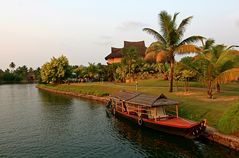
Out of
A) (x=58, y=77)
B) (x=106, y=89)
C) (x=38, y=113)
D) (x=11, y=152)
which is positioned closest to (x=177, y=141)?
(x=11, y=152)

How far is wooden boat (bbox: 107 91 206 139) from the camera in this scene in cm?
2596

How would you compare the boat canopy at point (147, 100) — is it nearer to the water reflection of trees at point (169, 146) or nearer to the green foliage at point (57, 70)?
the water reflection of trees at point (169, 146)

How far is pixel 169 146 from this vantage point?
24.9m

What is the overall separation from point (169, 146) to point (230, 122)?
19.1 ft

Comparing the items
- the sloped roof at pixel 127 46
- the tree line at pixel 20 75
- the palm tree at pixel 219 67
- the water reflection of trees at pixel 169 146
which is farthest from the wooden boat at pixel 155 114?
the tree line at pixel 20 75

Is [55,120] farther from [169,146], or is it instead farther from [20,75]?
[20,75]

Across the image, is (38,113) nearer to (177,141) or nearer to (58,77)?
(177,141)

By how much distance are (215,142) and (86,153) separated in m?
11.5

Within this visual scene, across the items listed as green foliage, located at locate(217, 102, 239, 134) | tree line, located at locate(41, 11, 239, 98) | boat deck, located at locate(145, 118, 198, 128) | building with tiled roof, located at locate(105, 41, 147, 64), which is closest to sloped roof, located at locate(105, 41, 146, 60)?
building with tiled roof, located at locate(105, 41, 147, 64)

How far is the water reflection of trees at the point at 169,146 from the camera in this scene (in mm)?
22641

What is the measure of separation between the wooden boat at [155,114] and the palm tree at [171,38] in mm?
10047

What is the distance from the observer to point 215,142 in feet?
81.2

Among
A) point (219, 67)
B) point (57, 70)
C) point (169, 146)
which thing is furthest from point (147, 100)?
point (57, 70)

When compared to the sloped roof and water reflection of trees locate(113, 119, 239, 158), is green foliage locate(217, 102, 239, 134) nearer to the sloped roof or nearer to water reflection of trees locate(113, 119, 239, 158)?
water reflection of trees locate(113, 119, 239, 158)
